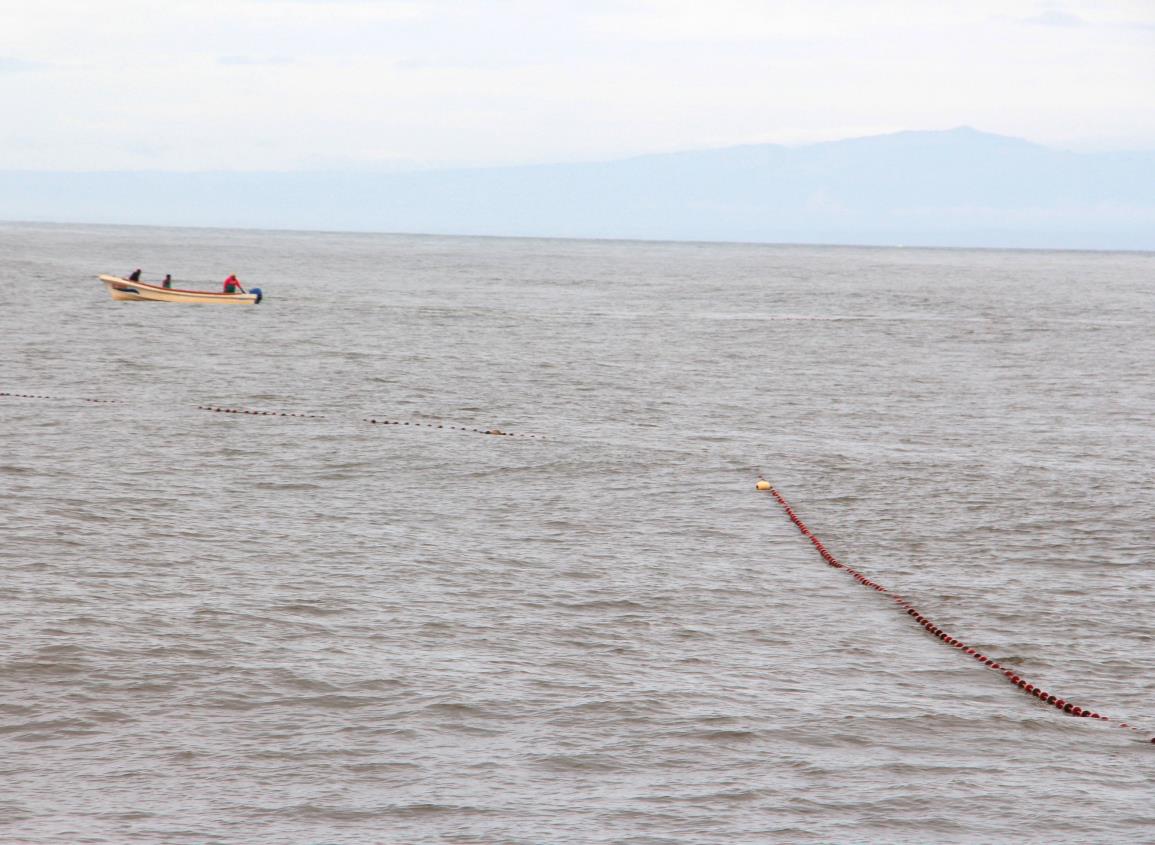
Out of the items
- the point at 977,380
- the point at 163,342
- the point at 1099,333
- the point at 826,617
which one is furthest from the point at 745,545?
the point at 1099,333

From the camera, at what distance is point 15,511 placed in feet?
57.1

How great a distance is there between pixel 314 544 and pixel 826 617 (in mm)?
5732

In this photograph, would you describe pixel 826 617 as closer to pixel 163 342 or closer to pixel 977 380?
pixel 977 380

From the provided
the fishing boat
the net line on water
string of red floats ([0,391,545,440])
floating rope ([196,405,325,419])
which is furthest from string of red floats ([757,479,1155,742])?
the fishing boat

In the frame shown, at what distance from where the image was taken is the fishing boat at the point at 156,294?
57281 mm

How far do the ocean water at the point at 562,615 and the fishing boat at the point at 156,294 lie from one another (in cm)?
2486

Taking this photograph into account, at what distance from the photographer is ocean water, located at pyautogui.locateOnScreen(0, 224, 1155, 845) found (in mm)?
9359

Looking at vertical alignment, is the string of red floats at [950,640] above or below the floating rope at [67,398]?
below

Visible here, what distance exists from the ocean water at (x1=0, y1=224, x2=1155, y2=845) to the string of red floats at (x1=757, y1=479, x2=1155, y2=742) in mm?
135

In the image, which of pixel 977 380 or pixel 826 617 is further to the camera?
pixel 977 380

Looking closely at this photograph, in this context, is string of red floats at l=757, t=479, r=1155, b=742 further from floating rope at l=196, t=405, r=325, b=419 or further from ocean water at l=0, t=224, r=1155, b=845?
floating rope at l=196, t=405, r=325, b=419

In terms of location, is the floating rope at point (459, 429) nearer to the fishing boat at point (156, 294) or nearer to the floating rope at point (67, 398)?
the floating rope at point (67, 398)

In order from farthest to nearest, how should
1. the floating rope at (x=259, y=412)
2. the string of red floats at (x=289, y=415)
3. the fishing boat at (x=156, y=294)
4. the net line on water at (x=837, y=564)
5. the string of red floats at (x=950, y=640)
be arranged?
1. the fishing boat at (x=156, y=294)
2. the floating rope at (x=259, y=412)
3. the string of red floats at (x=289, y=415)
4. the net line on water at (x=837, y=564)
5. the string of red floats at (x=950, y=640)

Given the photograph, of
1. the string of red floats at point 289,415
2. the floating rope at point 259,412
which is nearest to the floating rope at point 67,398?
the string of red floats at point 289,415
